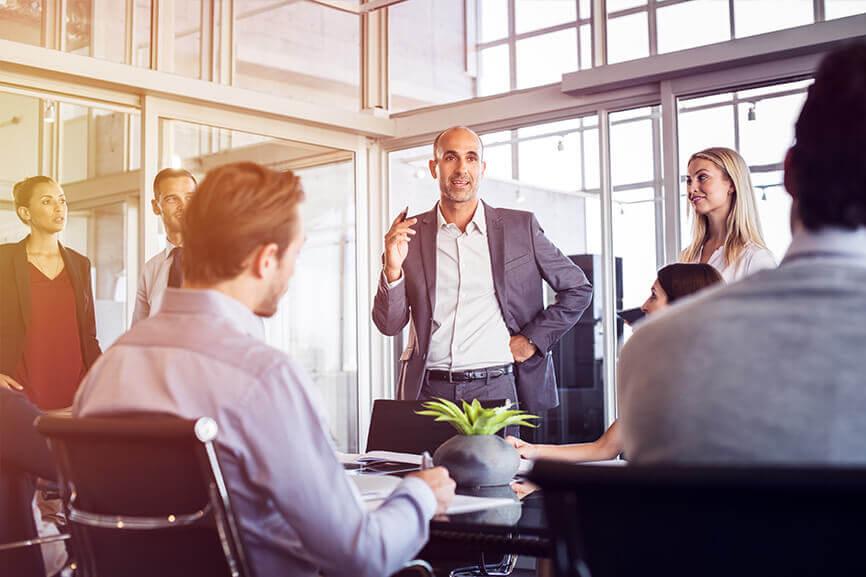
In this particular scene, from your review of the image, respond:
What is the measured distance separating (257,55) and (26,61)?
1.57 metres

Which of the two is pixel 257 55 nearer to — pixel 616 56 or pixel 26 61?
pixel 26 61

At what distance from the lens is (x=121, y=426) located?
1323 millimetres

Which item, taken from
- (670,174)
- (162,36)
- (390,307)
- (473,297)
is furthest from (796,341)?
(162,36)

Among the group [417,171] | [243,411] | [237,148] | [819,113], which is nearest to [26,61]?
[237,148]

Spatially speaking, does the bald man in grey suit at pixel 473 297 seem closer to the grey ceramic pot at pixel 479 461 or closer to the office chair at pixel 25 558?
the grey ceramic pot at pixel 479 461

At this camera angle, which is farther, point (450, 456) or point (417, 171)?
point (417, 171)

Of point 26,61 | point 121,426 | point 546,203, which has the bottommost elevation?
point 121,426

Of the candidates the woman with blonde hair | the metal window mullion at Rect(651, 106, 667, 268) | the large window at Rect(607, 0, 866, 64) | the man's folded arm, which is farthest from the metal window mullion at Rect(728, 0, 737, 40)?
the man's folded arm

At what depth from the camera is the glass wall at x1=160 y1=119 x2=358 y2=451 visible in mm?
5827

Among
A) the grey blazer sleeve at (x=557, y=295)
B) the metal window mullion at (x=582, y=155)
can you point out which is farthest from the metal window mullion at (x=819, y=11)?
the grey blazer sleeve at (x=557, y=295)

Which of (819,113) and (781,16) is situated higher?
(781,16)

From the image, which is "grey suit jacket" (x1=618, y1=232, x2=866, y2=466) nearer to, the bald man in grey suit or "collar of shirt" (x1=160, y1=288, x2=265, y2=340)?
"collar of shirt" (x1=160, y1=288, x2=265, y2=340)

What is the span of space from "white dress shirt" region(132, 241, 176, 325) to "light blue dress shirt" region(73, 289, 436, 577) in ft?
9.83

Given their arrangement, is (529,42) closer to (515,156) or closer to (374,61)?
(515,156)
